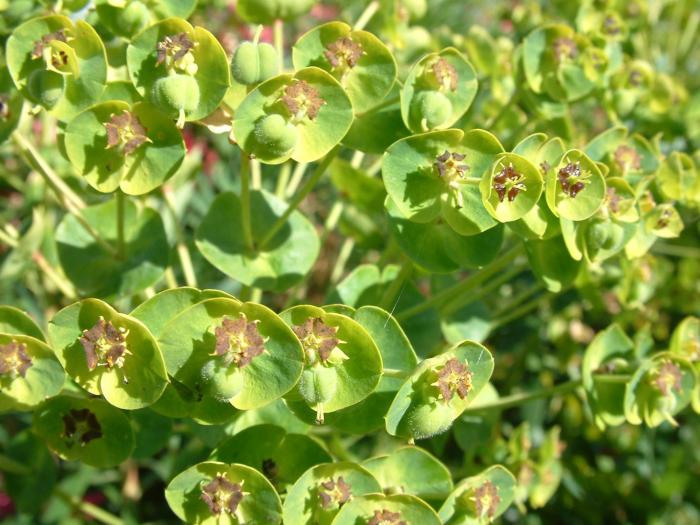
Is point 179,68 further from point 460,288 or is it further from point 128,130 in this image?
point 460,288

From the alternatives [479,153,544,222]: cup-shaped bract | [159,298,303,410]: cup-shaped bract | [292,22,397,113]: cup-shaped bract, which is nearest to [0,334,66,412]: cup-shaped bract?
[159,298,303,410]: cup-shaped bract

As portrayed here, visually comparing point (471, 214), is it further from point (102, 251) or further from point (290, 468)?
point (102, 251)

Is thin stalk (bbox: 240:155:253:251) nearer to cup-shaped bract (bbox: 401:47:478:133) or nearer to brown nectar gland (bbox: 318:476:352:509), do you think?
cup-shaped bract (bbox: 401:47:478:133)

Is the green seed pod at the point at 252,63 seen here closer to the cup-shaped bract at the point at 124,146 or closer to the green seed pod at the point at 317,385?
the cup-shaped bract at the point at 124,146

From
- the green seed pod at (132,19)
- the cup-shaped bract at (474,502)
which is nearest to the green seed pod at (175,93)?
the green seed pod at (132,19)

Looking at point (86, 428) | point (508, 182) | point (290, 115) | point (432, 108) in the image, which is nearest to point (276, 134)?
point (290, 115)

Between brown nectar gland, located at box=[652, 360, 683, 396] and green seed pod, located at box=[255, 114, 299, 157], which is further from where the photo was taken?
brown nectar gland, located at box=[652, 360, 683, 396]

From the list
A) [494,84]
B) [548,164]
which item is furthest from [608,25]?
[548,164]
